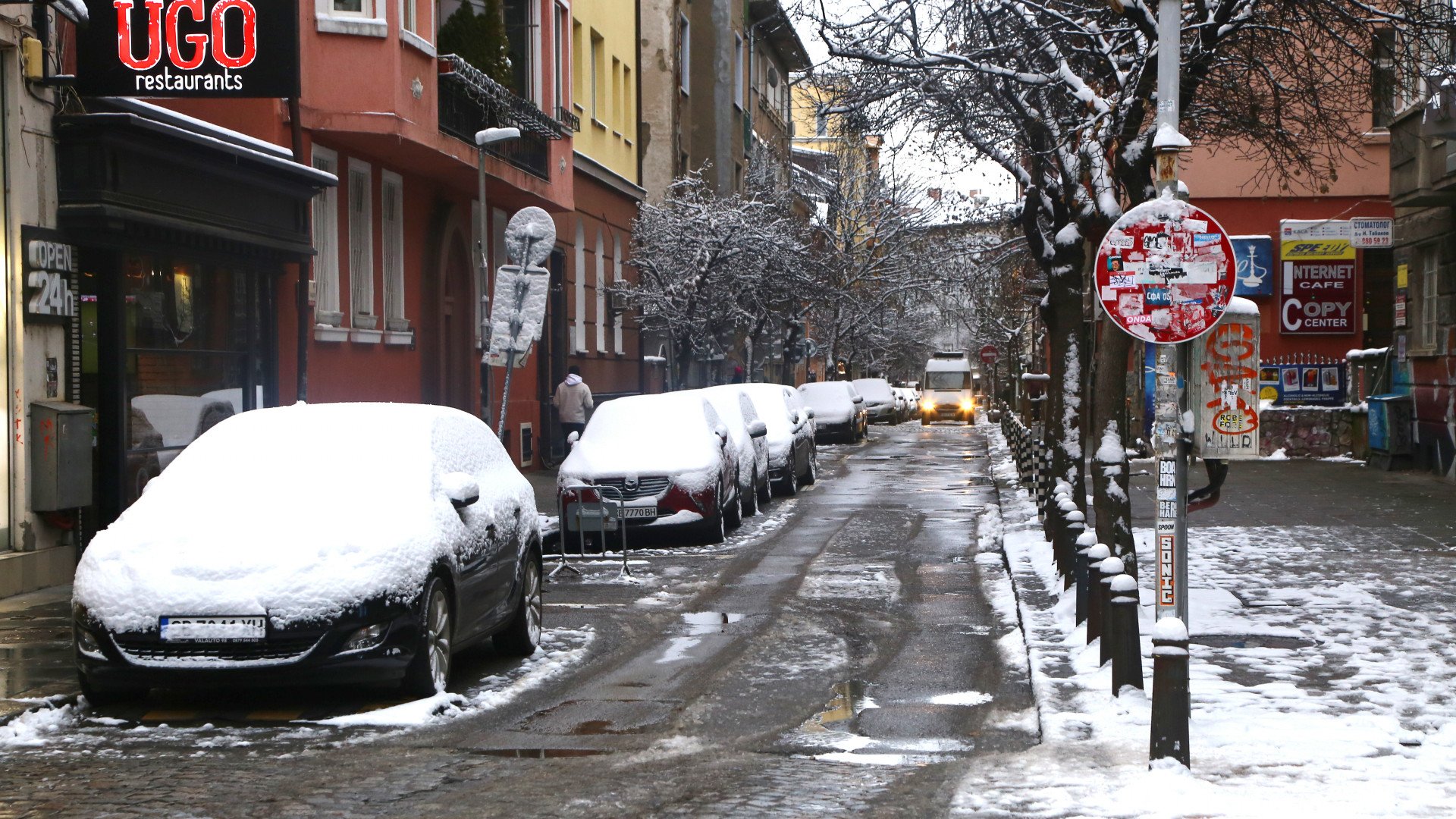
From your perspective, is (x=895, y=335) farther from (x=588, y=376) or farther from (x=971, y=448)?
(x=588, y=376)

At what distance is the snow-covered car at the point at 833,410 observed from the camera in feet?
153

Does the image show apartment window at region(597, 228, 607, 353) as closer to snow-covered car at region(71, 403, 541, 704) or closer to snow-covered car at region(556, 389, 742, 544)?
snow-covered car at region(556, 389, 742, 544)

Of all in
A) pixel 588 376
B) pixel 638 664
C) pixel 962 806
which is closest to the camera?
pixel 962 806

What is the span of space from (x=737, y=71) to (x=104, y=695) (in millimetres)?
48584

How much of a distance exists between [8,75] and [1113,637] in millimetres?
10055

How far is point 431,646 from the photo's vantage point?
9125mm

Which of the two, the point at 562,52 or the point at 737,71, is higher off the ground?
the point at 737,71

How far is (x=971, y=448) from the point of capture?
43.1 meters

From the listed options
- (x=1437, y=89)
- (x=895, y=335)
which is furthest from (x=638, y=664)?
(x=895, y=335)

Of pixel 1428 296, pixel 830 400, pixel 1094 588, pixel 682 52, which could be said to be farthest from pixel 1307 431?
pixel 1094 588

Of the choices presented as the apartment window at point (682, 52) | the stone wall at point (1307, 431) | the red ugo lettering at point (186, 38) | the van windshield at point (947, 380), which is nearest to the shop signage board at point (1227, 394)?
the red ugo lettering at point (186, 38)

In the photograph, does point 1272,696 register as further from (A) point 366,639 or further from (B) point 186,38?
(B) point 186,38

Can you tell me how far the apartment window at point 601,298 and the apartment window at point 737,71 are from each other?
18.7 metres

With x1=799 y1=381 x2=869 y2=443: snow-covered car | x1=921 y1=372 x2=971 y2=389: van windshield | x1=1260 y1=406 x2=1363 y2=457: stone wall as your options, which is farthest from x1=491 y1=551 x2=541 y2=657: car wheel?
x1=921 y1=372 x2=971 y2=389: van windshield
